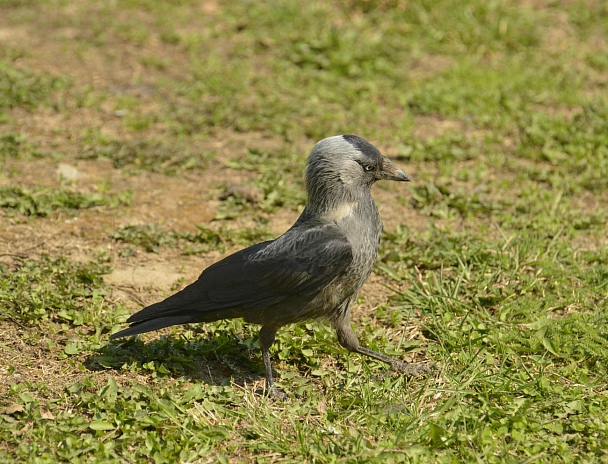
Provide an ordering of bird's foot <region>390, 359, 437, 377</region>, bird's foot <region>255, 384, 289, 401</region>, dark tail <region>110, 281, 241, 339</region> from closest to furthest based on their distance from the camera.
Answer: bird's foot <region>255, 384, 289, 401</region> < dark tail <region>110, 281, 241, 339</region> < bird's foot <region>390, 359, 437, 377</region>

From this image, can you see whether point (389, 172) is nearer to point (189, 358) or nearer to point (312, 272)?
point (312, 272)

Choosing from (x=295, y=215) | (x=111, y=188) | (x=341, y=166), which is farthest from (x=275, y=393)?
(x=111, y=188)

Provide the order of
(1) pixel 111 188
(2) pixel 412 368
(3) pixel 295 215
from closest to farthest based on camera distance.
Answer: (2) pixel 412 368 → (3) pixel 295 215 → (1) pixel 111 188

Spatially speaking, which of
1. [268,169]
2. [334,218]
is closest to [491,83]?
[268,169]

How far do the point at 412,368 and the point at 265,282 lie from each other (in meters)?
1.03

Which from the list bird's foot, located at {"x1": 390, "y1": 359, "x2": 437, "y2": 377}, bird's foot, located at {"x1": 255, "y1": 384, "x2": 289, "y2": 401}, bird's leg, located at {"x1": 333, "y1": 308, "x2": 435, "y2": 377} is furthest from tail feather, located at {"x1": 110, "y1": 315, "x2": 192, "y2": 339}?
bird's foot, located at {"x1": 390, "y1": 359, "x2": 437, "y2": 377}

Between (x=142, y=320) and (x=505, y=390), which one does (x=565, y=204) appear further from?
(x=142, y=320)

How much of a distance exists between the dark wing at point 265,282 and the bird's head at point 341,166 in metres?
0.27

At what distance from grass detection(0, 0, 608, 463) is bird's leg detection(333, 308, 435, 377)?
81mm

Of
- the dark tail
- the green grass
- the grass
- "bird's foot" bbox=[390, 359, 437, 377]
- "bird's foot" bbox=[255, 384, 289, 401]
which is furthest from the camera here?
the green grass

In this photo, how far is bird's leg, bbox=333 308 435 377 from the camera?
477 centimetres

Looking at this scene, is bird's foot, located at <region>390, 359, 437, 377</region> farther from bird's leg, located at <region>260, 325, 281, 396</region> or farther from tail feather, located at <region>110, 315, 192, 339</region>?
tail feather, located at <region>110, 315, 192, 339</region>

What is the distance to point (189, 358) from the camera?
4820 mm

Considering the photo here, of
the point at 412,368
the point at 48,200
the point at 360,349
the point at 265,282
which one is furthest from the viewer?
the point at 48,200
